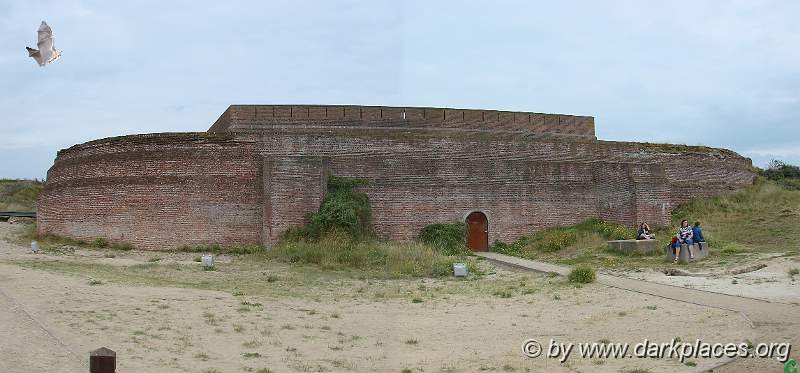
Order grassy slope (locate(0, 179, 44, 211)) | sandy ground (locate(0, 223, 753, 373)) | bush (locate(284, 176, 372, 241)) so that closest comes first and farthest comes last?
1. sandy ground (locate(0, 223, 753, 373))
2. bush (locate(284, 176, 372, 241))
3. grassy slope (locate(0, 179, 44, 211))

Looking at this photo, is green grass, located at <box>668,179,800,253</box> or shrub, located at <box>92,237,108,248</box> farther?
shrub, located at <box>92,237,108,248</box>

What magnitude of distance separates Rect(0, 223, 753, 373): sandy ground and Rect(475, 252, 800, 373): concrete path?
242 mm

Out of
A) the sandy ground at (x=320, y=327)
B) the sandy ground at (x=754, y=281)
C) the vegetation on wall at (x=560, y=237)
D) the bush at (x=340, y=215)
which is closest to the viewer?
the sandy ground at (x=320, y=327)

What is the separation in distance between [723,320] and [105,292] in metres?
8.85

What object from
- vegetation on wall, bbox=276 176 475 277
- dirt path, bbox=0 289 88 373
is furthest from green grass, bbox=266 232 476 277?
dirt path, bbox=0 289 88 373

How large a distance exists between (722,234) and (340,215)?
10.4 meters

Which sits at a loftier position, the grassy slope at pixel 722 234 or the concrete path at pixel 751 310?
the grassy slope at pixel 722 234

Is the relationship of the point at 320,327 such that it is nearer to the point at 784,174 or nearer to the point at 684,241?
the point at 684,241

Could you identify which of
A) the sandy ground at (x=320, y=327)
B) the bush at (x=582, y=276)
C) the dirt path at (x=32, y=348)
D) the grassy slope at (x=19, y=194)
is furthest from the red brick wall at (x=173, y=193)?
the grassy slope at (x=19, y=194)

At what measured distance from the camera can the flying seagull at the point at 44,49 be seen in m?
11.0

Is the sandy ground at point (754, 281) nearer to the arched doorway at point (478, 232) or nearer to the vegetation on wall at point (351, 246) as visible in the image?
the vegetation on wall at point (351, 246)

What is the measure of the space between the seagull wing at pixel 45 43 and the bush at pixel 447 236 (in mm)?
10561

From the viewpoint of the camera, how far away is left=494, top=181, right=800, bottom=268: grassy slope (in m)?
15.4

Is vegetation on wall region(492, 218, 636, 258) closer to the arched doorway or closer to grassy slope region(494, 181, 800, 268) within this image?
grassy slope region(494, 181, 800, 268)
